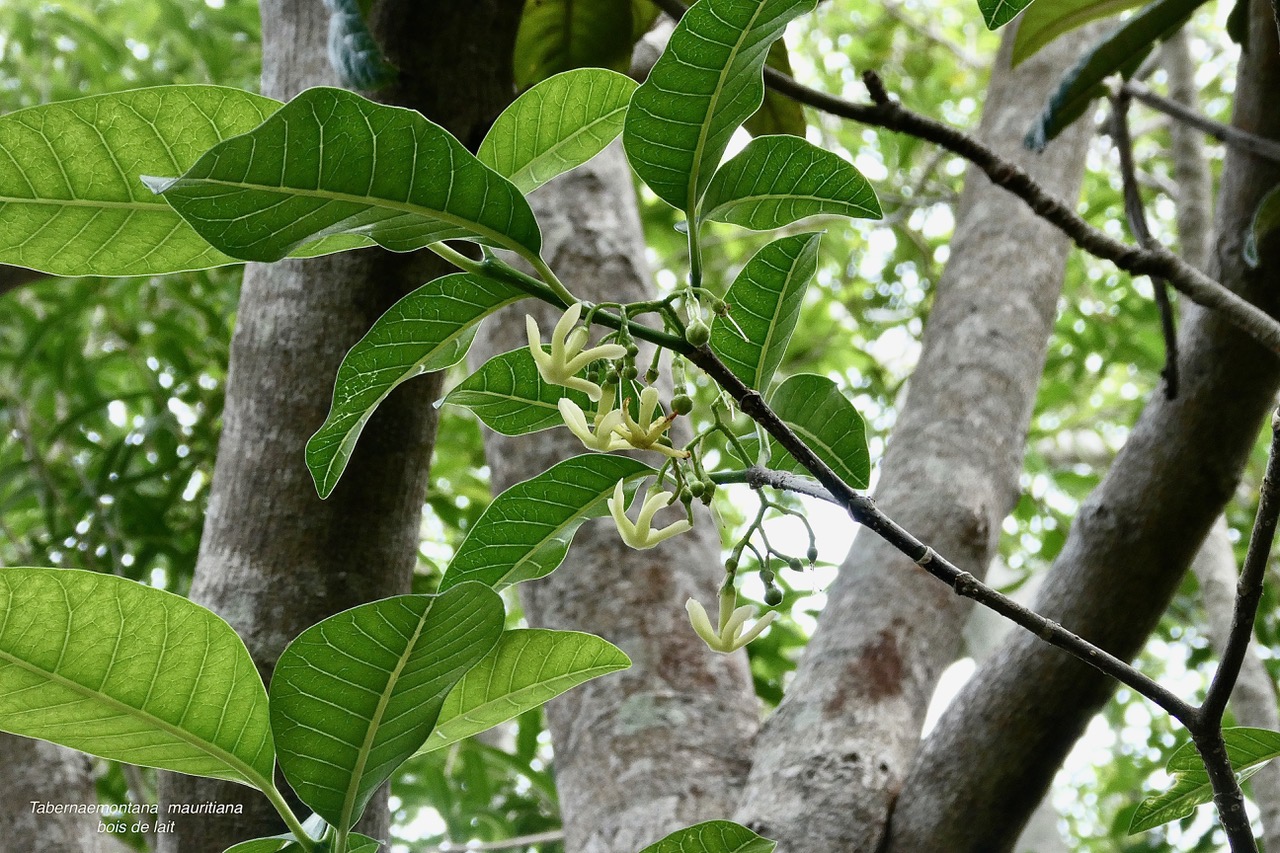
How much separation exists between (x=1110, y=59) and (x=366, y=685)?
1.01 m

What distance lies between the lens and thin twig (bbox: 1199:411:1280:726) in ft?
1.46

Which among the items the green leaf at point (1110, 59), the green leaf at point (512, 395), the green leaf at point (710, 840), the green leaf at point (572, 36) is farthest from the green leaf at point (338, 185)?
the green leaf at point (1110, 59)

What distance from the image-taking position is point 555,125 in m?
0.61

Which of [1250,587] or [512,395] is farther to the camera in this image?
[512,395]

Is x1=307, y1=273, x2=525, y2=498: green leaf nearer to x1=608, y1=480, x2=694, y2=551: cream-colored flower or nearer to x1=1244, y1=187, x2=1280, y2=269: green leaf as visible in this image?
x1=608, y1=480, x2=694, y2=551: cream-colored flower

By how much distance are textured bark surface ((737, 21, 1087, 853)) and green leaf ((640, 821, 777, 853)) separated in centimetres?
43

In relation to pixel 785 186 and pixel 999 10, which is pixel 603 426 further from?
pixel 999 10

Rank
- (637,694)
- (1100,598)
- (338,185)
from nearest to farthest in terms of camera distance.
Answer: (338,185)
(1100,598)
(637,694)

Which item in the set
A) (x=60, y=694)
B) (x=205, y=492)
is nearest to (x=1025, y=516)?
(x=205, y=492)

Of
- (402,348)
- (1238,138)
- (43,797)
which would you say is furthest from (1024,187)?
(43,797)

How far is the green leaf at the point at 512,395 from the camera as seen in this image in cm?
65

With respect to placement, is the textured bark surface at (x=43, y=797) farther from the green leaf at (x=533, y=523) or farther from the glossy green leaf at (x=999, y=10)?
the glossy green leaf at (x=999, y=10)

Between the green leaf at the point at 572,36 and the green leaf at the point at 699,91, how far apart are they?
60cm

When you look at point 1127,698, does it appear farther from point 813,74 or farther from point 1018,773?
point 813,74
